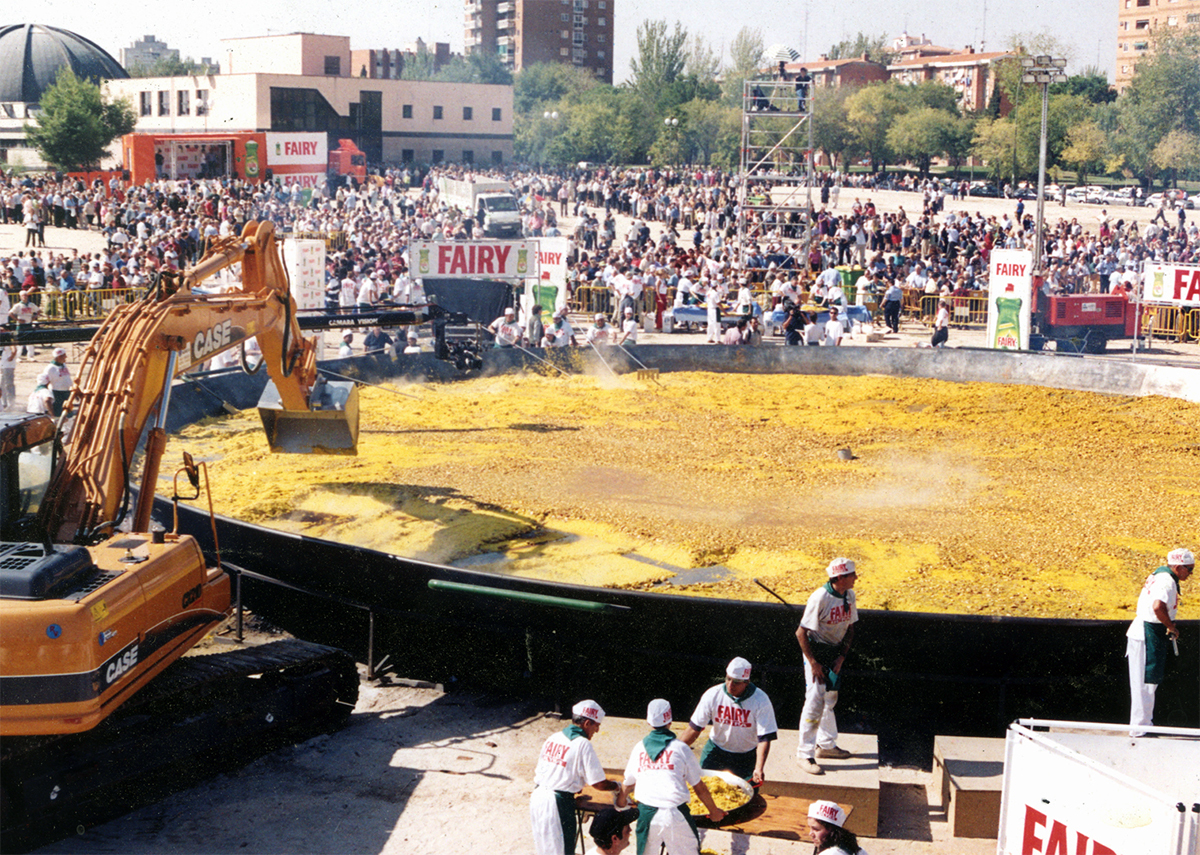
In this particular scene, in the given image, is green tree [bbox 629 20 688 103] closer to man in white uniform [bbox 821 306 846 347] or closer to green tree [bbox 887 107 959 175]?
green tree [bbox 887 107 959 175]

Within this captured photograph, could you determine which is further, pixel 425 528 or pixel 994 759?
pixel 425 528

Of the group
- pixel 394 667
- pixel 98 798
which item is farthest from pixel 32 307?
pixel 98 798

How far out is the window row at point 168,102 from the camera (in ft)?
268

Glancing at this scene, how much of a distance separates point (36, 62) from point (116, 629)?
4330 inches

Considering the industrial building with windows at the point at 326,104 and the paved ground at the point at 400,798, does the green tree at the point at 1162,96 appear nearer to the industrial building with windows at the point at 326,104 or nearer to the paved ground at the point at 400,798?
the industrial building with windows at the point at 326,104

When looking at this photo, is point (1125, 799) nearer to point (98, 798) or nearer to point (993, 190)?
point (98, 798)

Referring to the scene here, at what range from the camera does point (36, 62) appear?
344ft

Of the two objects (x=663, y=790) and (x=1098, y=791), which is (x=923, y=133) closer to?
(x=663, y=790)

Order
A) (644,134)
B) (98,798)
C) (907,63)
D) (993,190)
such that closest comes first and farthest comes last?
(98,798) < (993,190) < (644,134) < (907,63)

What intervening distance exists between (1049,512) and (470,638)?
294 inches

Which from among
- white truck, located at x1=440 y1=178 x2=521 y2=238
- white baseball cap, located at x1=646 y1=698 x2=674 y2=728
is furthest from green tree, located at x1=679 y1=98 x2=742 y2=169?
white baseball cap, located at x1=646 y1=698 x2=674 y2=728

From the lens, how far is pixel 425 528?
14.4 metres

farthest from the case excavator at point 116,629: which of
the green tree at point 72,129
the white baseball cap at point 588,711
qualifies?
the green tree at point 72,129

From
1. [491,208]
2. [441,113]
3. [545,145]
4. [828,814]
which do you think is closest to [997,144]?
[545,145]
